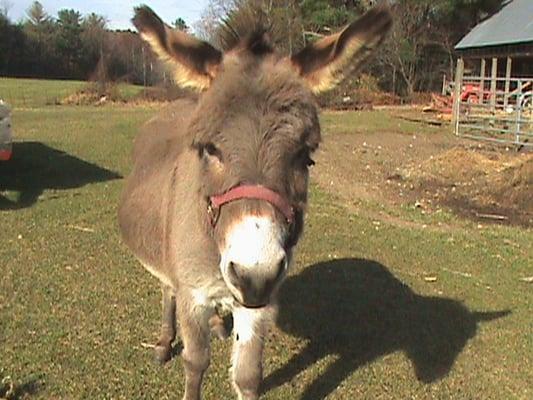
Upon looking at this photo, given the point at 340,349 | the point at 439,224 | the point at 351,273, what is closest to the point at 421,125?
the point at 439,224

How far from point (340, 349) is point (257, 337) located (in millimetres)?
1490

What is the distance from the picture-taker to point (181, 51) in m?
2.61

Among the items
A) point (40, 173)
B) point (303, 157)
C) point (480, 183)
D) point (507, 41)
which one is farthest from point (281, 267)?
point (507, 41)

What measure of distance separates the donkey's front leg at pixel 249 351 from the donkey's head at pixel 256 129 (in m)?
0.80

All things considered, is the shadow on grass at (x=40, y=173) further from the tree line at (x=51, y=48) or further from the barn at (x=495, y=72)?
the tree line at (x=51, y=48)

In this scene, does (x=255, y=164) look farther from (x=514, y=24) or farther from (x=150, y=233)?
(x=514, y=24)

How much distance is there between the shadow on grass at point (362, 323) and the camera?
4422mm

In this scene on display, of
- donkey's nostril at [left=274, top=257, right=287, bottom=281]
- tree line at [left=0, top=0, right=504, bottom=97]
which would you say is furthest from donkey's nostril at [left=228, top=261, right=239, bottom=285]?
tree line at [left=0, top=0, right=504, bottom=97]

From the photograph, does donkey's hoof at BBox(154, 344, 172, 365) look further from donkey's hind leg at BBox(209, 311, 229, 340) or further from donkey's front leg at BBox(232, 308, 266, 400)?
donkey's front leg at BBox(232, 308, 266, 400)

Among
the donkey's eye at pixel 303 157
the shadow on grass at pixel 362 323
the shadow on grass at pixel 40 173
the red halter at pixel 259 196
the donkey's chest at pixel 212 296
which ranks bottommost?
the shadow on grass at pixel 362 323

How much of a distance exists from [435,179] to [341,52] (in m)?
10.6

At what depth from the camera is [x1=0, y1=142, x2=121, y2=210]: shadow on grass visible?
9516 millimetres

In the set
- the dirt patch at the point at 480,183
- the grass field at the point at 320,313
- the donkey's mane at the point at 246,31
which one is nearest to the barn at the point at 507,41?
the dirt patch at the point at 480,183

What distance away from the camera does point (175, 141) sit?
14.1 ft
